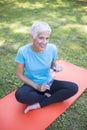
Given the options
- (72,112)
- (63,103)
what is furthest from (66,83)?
(72,112)

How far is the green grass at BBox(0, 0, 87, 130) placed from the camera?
2.89 metres

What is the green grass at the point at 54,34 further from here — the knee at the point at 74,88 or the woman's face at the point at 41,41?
the woman's face at the point at 41,41

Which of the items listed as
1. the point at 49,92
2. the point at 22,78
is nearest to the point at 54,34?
the point at 49,92

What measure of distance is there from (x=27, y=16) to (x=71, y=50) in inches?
75.8

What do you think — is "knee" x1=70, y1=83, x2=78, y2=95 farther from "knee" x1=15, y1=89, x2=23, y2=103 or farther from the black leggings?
"knee" x1=15, y1=89, x2=23, y2=103

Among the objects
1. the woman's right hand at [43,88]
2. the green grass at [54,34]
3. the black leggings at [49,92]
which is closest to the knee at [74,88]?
the black leggings at [49,92]

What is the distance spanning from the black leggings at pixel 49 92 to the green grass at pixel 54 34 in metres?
0.34

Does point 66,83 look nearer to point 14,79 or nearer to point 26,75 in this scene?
point 26,75

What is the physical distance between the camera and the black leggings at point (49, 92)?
2.47 m

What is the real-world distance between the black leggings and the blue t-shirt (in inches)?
4.9

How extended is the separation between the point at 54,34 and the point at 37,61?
7.50 feet

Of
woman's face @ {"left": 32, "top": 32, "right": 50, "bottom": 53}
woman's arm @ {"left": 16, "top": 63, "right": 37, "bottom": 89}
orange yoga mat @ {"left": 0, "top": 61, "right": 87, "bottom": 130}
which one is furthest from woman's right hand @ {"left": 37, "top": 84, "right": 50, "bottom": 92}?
woman's face @ {"left": 32, "top": 32, "right": 50, "bottom": 53}

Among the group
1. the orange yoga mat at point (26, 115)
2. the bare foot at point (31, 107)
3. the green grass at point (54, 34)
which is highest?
the bare foot at point (31, 107)

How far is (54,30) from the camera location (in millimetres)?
4934
